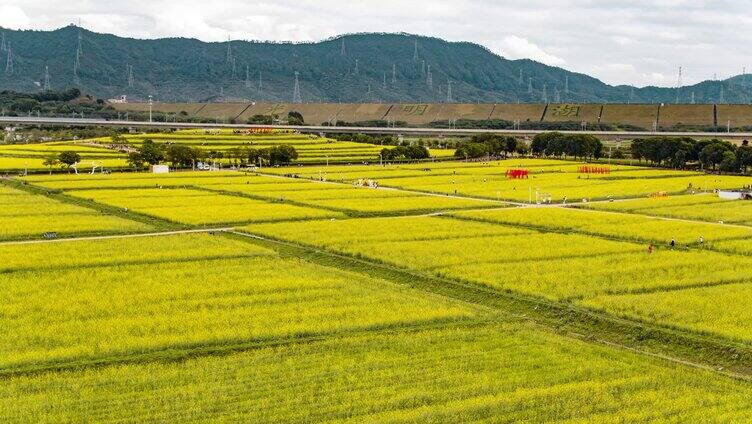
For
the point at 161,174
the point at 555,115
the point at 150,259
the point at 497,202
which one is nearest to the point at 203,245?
the point at 150,259

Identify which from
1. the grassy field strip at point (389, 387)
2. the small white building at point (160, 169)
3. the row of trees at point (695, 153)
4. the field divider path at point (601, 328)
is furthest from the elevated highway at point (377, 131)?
the grassy field strip at point (389, 387)

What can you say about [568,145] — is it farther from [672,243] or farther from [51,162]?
[672,243]

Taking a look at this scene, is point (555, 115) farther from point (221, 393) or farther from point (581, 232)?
point (221, 393)

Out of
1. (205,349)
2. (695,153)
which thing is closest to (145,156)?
(695,153)

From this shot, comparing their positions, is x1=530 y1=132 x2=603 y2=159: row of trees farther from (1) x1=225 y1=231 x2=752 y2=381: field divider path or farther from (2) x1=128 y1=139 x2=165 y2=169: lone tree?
(1) x1=225 y1=231 x2=752 y2=381: field divider path

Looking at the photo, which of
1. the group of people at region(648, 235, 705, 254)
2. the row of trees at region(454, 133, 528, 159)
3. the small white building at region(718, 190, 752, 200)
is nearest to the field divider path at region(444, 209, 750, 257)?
the group of people at region(648, 235, 705, 254)

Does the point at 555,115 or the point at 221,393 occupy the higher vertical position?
the point at 555,115
